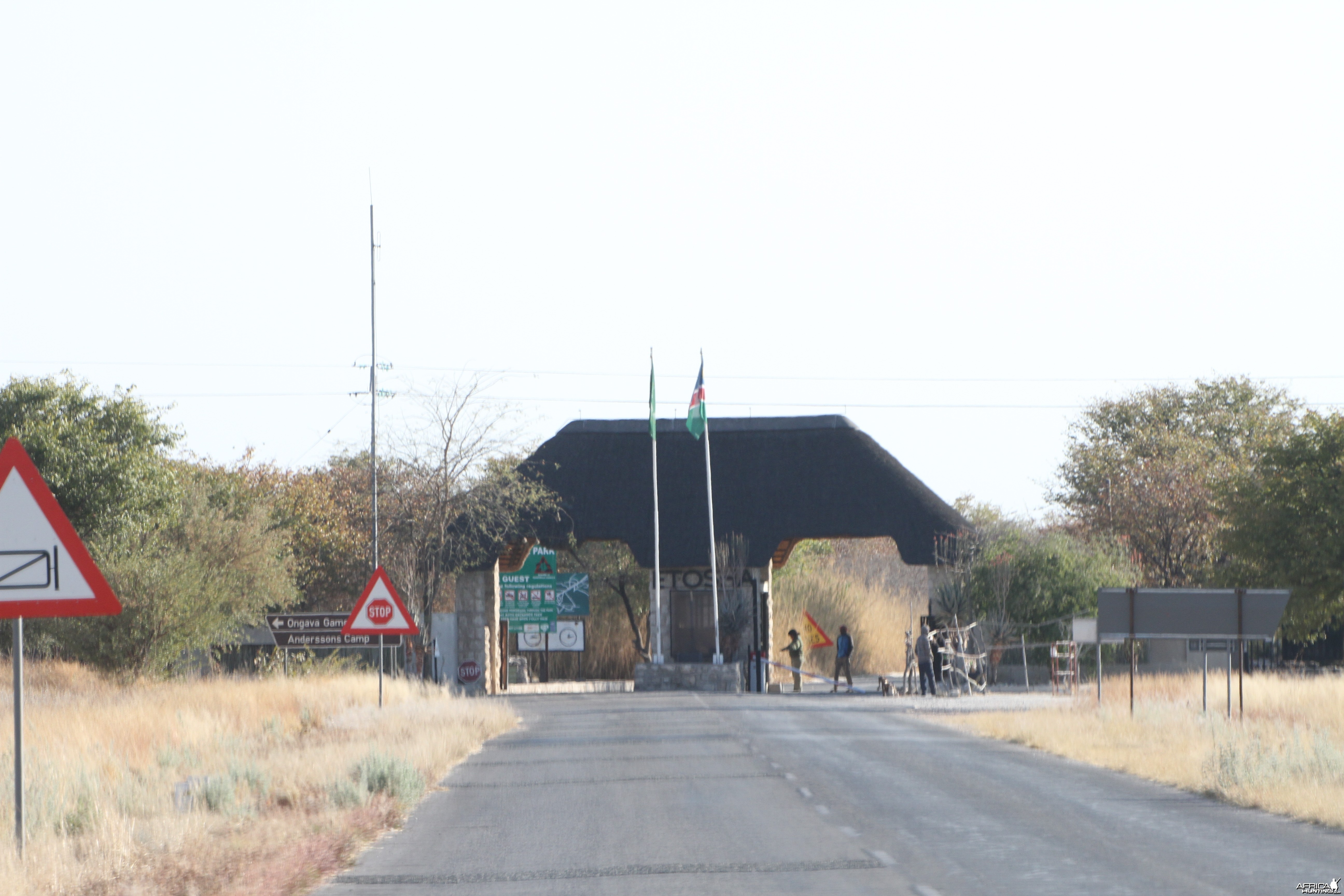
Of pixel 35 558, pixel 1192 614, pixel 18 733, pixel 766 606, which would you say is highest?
pixel 35 558

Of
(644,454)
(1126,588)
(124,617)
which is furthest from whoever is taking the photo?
(644,454)

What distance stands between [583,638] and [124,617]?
617 inches

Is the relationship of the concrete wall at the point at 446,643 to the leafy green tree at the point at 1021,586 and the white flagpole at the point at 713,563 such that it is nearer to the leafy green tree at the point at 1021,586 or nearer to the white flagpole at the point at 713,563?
the white flagpole at the point at 713,563

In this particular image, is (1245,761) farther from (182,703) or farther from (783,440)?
(783,440)

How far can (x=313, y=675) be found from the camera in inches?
1314

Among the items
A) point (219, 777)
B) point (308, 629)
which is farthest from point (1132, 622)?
point (219, 777)

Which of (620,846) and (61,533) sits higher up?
(61,533)

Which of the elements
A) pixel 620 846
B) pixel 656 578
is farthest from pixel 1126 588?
pixel 656 578

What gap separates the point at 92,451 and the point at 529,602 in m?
13.2

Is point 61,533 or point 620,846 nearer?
point 61,533

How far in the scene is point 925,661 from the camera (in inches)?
1396

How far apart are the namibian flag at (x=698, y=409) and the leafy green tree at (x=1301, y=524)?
1370 cm

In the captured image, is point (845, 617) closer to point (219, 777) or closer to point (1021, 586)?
point (1021, 586)

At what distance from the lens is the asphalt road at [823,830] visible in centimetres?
985
